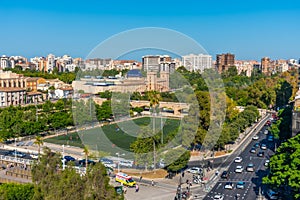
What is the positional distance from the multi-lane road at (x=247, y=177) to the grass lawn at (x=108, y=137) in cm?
282

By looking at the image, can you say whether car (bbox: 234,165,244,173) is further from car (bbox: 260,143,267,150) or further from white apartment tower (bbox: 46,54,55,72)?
white apartment tower (bbox: 46,54,55,72)

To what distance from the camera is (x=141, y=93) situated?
23875mm

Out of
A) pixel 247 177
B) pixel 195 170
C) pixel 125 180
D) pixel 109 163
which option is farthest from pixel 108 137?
pixel 247 177

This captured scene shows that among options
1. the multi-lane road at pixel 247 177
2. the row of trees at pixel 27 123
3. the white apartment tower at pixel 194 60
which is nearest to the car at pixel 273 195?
the multi-lane road at pixel 247 177

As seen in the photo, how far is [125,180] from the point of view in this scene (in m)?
9.73

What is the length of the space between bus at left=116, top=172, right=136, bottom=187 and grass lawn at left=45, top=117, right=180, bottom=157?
7.07 ft

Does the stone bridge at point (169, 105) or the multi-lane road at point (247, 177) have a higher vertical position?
the stone bridge at point (169, 105)

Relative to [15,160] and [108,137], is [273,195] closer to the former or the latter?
[15,160]

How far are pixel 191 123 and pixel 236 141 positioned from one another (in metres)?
4.04

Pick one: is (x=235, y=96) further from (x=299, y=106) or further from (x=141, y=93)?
(x=299, y=106)

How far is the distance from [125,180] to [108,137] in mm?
5577

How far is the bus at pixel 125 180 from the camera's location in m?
9.67

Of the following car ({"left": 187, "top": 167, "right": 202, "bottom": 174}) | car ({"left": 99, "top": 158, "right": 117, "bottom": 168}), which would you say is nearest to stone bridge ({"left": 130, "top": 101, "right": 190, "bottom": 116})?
car ({"left": 187, "top": 167, "right": 202, "bottom": 174})

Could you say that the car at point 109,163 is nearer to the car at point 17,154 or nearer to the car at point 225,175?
the car at point 225,175
